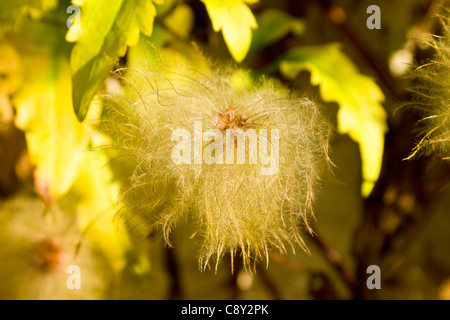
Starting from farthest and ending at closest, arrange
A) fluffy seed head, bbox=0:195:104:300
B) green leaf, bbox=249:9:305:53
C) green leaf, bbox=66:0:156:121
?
green leaf, bbox=249:9:305:53
fluffy seed head, bbox=0:195:104:300
green leaf, bbox=66:0:156:121

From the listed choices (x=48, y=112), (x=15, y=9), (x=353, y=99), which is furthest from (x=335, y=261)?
(x=15, y=9)

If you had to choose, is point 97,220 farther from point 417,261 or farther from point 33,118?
point 417,261

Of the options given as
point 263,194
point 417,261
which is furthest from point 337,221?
point 263,194

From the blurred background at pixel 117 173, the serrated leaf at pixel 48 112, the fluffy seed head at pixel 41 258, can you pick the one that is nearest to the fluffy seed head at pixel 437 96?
the blurred background at pixel 117 173

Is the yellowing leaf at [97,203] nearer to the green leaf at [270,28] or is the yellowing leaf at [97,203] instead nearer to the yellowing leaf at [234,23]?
the yellowing leaf at [234,23]

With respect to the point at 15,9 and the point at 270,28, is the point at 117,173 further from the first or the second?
the point at 270,28

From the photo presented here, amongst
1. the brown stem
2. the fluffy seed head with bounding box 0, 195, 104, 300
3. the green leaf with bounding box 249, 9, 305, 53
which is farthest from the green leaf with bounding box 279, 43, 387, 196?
the fluffy seed head with bounding box 0, 195, 104, 300

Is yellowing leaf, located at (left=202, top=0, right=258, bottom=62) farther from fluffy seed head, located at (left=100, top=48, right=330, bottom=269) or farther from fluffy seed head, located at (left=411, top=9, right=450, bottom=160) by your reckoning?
fluffy seed head, located at (left=411, top=9, right=450, bottom=160)
